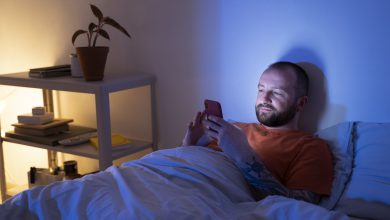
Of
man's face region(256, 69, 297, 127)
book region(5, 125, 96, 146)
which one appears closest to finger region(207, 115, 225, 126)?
man's face region(256, 69, 297, 127)

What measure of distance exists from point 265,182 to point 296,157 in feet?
0.61

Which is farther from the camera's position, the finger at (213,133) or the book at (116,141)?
the book at (116,141)

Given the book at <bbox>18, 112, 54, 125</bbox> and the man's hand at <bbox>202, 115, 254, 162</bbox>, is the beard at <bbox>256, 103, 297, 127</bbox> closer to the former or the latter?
the man's hand at <bbox>202, 115, 254, 162</bbox>

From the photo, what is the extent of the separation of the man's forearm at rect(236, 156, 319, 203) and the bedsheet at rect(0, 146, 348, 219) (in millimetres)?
44

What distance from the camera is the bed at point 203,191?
1.02 meters

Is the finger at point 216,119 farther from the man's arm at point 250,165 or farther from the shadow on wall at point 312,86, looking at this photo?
the shadow on wall at point 312,86

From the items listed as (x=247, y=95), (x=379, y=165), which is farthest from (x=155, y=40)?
(x=379, y=165)

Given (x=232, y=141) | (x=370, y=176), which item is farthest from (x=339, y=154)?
(x=232, y=141)

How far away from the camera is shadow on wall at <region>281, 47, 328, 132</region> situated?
1.62 meters

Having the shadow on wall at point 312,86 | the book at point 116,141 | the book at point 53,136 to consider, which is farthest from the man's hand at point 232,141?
the book at point 53,136

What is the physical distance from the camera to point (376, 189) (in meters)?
1.31

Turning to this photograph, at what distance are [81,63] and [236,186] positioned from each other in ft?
3.19

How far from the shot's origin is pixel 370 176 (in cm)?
135

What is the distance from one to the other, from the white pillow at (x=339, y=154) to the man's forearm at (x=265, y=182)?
50 millimetres
